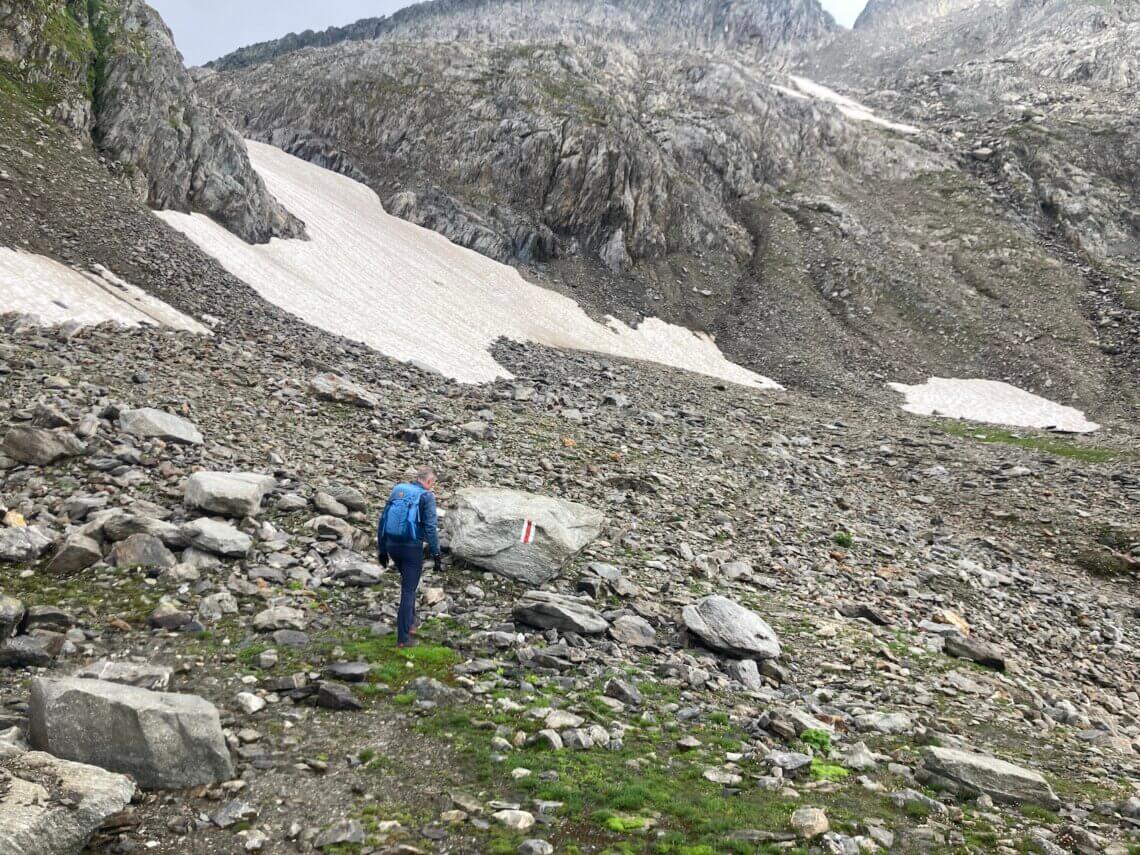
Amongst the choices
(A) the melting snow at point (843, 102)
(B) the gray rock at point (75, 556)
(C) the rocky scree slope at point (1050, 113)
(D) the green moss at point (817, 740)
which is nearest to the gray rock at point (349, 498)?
(B) the gray rock at point (75, 556)

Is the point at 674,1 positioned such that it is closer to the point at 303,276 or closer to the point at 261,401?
the point at 303,276

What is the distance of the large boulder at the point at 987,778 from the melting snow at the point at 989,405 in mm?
45746

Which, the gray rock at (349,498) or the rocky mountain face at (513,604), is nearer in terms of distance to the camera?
the rocky mountain face at (513,604)

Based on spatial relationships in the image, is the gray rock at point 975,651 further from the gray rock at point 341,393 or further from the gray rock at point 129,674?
the gray rock at point 341,393

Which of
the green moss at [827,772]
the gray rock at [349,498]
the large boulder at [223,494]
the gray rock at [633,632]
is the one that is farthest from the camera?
the gray rock at [349,498]

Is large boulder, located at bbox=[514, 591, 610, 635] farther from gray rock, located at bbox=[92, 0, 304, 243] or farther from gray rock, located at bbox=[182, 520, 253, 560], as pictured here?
gray rock, located at bbox=[92, 0, 304, 243]

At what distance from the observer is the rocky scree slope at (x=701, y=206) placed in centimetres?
5975

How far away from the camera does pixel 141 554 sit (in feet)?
33.6

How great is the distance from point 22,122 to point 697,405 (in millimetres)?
35317

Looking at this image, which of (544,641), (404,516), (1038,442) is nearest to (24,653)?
(404,516)

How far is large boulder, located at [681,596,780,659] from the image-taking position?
427 inches

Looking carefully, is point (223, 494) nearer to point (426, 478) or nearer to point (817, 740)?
point (426, 478)

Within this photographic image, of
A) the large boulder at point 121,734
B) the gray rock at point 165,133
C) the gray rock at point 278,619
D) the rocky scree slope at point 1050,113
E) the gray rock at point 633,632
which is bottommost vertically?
the gray rock at point 278,619

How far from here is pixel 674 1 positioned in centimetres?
18912
